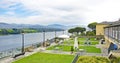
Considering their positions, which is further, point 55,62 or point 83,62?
point 55,62

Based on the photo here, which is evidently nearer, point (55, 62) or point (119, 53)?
point (119, 53)

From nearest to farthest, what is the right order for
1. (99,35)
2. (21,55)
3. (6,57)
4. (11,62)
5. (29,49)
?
1. (11,62)
2. (6,57)
3. (21,55)
4. (29,49)
5. (99,35)

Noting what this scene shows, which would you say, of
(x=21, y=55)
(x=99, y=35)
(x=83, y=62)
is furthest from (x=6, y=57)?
(x=99, y=35)

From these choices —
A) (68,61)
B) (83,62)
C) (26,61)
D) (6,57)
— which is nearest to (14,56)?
(6,57)

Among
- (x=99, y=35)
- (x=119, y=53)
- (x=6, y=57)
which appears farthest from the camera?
(x=99, y=35)

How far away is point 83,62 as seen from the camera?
56.0 feet

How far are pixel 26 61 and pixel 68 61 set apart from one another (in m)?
4.91

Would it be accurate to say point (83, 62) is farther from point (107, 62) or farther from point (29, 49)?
point (29, 49)

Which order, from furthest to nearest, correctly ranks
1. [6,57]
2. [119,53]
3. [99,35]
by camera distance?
1. [99,35]
2. [6,57]
3. [119,53]

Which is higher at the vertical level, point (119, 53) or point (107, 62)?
point (119, 53)

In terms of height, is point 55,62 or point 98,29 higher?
point 98,29

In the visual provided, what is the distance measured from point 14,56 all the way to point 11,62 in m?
2.48

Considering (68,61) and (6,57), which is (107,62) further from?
(6,57)

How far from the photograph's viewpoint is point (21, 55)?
23.7 metres
